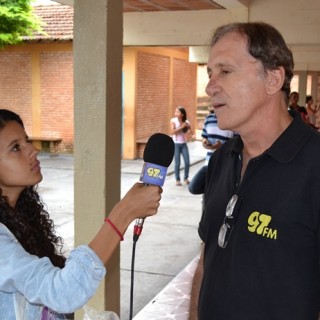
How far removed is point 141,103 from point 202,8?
26.7 feet

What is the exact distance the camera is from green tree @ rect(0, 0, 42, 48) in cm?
1368

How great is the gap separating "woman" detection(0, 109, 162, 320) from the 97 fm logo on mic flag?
1.2 inches

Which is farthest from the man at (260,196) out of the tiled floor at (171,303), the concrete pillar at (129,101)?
the concrete pillar at (129,101)

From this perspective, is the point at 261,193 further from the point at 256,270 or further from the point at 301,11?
the point at 301,11

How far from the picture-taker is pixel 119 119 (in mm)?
3576

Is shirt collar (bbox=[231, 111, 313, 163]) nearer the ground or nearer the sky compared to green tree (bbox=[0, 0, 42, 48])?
nearer the ground

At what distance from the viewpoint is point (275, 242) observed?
1.66 metres

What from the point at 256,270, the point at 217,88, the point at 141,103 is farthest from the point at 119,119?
the point at 141,103

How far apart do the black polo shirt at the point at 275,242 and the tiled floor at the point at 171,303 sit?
294cm

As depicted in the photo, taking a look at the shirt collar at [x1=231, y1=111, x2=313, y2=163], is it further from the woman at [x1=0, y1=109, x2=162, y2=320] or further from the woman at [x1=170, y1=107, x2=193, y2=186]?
the woman at [x1=170, y1=107, x2=193, y2=186]

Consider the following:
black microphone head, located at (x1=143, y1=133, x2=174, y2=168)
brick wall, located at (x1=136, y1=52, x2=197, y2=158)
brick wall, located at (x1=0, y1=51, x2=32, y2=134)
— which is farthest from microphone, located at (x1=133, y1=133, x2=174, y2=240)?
brick wall, located at (x1=0, y1=51, x2=32, y2=134)

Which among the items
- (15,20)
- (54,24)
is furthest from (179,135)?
(54,24)

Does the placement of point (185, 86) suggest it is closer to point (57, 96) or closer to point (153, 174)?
point (57, 96)

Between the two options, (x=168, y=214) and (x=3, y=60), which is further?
(x=3, y=60)
